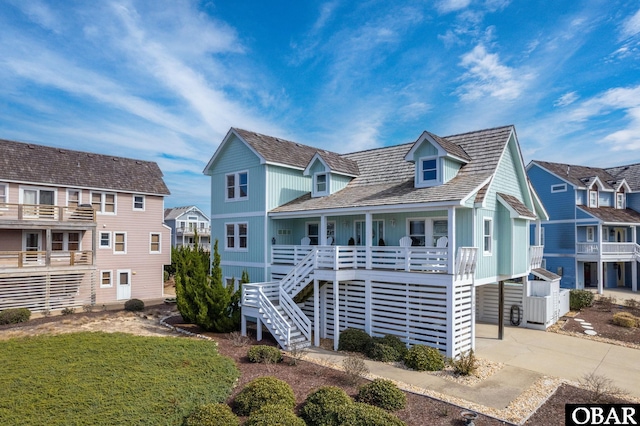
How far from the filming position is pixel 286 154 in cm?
2231

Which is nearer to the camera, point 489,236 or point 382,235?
point 489,236

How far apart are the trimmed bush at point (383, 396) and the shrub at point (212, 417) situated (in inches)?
129

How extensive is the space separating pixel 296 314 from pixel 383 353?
4230 mm

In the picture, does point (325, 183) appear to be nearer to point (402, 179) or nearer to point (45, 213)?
point (402, 179)

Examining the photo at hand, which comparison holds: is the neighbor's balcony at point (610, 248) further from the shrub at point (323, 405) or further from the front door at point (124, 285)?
the front door at point (124, 285)

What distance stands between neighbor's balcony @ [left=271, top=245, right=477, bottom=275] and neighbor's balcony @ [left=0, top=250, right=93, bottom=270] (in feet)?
57.6

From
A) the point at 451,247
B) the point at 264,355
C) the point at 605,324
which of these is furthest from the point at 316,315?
the point at 605,324

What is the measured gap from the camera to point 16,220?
2461cm

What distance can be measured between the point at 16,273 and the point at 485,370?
2656 cm

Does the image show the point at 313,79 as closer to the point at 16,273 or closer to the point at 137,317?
the point at 137,317

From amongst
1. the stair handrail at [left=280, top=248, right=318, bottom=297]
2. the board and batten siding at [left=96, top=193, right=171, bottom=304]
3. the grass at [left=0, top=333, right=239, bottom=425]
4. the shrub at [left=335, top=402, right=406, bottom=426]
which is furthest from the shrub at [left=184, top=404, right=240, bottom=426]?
the board and batten siding at [left=96, top=193, right=171, bottom=304]

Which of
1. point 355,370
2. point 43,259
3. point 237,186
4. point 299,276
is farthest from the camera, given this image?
point 43,259

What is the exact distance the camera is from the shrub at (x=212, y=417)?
875 cm

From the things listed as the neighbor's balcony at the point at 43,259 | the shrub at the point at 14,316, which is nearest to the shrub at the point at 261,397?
the shrub at the point at 14,316
